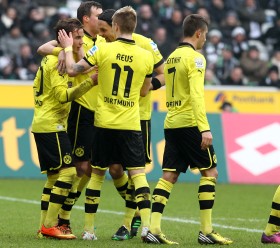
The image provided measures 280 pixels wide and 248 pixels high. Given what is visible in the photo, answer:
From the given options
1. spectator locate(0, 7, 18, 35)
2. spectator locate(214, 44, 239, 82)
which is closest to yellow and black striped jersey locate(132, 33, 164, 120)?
spectator locate(0, 7, 18, 35)

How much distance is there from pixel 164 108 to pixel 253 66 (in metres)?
4.90

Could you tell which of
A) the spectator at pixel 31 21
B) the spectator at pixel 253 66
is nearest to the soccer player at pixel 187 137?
the spectator at pixel 31 21

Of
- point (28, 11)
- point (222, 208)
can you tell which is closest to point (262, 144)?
point (222, 208)

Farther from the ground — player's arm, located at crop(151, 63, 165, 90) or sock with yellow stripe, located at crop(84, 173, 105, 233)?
player's arm, located at crop(151, 63, 165, 90)

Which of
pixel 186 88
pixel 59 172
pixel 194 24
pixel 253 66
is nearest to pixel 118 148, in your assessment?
pixel 59 172

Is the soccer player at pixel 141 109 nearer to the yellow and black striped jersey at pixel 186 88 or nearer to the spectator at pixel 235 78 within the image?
the yellow and black striped jersey at pixel 186 88

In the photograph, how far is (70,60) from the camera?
9336 millimetres

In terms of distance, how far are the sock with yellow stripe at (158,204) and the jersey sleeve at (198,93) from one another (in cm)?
77

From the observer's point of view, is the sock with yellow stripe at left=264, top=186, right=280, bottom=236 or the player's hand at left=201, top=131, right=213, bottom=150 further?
the sock with yellow stripe at left=264, top=186, right=280, bottom=236

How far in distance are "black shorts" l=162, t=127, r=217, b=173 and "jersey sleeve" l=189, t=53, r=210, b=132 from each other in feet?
0.98

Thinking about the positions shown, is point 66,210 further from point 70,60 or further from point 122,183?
point 70,60

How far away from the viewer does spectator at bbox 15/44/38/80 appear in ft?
70.9

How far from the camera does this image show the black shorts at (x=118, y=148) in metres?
9.38

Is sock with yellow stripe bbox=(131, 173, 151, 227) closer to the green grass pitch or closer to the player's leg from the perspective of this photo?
the green grass pitch
